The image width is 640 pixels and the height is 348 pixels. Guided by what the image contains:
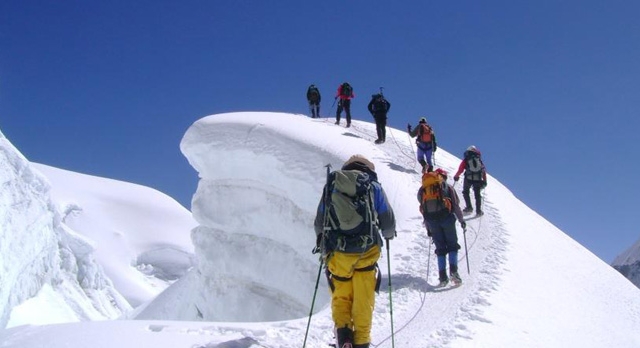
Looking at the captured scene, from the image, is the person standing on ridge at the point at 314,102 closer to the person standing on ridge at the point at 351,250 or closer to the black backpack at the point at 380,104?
the black backpack at the point at 380,104

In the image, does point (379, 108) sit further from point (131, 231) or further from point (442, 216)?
point (131, 231)

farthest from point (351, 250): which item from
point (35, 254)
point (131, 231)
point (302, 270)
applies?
point (131, 231)

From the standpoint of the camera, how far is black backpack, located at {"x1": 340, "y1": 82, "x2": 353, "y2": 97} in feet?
56.7

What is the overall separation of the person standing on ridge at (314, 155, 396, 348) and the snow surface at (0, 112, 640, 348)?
2.57 ft

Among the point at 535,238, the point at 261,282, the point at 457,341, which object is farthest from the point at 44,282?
the point at 457,341

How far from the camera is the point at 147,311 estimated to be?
2138 cm

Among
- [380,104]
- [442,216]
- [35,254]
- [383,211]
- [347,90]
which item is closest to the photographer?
[383,211]

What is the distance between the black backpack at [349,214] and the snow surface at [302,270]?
1.18m

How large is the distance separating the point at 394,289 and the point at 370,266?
2.77 m

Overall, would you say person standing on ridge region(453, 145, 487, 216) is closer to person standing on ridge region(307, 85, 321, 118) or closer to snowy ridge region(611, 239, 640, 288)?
person standing on ridge region(307, 85, 321, 118)

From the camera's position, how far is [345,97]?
57.5 ft

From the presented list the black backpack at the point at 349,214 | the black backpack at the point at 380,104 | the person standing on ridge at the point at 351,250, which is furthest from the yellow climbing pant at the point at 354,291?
the black backpack at the point at 380,104

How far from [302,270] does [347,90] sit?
6989 millimetres

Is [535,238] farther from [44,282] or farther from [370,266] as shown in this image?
[44,282]
